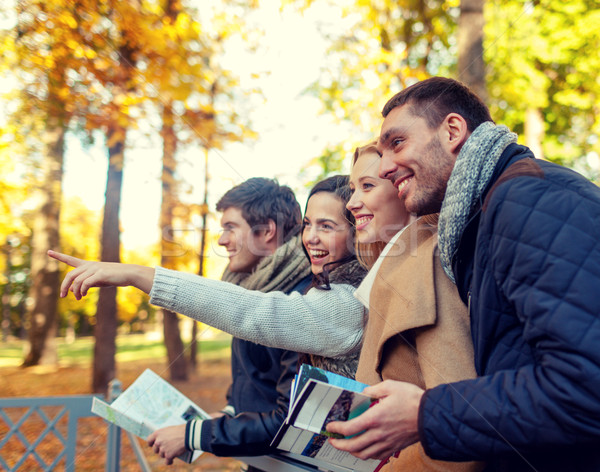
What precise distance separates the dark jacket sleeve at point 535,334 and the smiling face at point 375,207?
38.2 inches

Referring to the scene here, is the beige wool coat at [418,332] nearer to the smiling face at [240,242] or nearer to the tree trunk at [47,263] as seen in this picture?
the smiling face at [240,242]

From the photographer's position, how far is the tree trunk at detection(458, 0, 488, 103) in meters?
4.71

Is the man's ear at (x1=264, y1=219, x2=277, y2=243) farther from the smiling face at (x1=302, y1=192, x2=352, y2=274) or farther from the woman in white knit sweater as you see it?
the woman in white knit sweater

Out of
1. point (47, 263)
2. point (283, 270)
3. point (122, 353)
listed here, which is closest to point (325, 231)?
point (283, 270)

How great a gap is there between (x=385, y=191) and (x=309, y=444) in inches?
43.6

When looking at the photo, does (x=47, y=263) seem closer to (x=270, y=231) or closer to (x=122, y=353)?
(x=270, y=231)

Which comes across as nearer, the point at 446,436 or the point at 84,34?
the point at 446,436

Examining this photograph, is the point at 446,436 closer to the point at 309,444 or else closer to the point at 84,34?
the point at 309,444

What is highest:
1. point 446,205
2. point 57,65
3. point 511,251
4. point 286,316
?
point 57,65

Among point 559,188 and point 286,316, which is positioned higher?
point 559,188

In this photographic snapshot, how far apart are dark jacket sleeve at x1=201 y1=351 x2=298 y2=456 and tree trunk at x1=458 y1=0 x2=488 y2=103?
144 inches

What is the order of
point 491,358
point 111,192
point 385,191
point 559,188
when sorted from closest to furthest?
1. point 559,188
2. point 491,358
3. point 385,191
4. point 111,192

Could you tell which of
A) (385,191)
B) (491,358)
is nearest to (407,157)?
(385,191)

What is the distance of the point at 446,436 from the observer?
3.63ft
